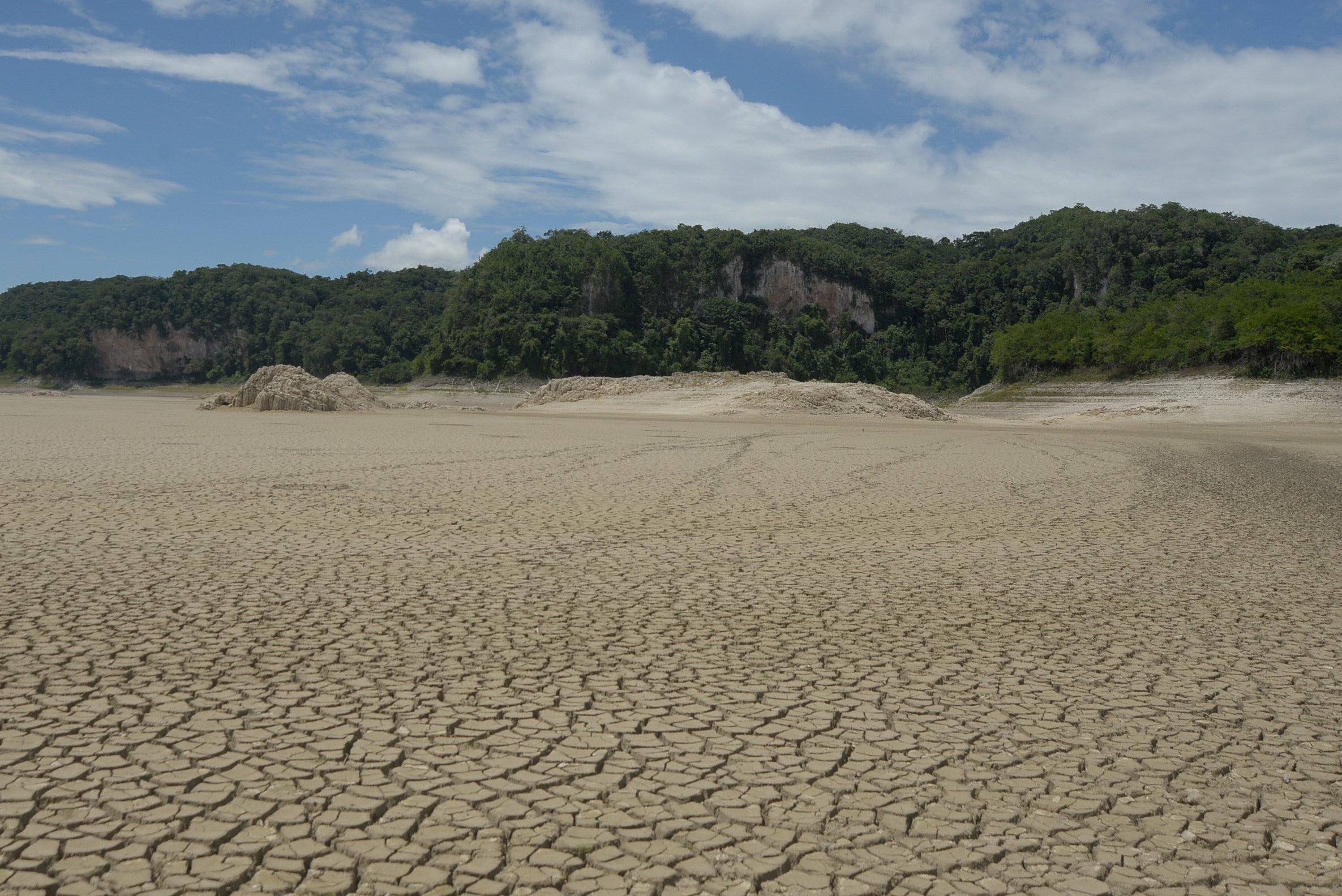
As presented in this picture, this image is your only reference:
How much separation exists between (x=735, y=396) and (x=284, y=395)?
1806cm

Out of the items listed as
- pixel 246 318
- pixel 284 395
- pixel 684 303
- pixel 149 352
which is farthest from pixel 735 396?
pixel 149 352

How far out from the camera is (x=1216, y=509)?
10.3 metres

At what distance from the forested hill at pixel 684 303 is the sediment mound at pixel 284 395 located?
34.7 metres

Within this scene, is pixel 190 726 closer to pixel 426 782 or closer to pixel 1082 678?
pixel 426 782

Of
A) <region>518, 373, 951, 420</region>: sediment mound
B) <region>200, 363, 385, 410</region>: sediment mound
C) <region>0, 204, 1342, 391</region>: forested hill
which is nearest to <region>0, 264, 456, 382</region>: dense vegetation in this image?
<region>0, 204, 1342, 391</region>: forested hill

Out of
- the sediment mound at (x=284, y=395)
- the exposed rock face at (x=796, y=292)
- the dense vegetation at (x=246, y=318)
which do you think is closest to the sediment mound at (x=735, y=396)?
the sediment mound at (x=284, y=395)

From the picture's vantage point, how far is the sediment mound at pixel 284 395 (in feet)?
104

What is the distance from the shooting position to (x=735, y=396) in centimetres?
4091

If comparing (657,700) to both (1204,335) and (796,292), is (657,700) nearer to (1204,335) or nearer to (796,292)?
(1204,335)

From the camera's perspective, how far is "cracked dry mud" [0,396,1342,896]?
2738mm

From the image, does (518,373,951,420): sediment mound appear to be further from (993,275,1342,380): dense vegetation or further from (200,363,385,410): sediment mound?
(993,275,1342,380): dense vegetation

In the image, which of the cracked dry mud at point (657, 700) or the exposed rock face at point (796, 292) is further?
the exposed rock face at point (796, 292)

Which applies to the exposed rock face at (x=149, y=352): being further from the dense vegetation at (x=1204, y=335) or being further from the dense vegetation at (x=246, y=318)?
→ the dense vegetation at (x=1204, y=335)

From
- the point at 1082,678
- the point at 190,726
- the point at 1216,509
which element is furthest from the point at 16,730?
the point at 1216,509
